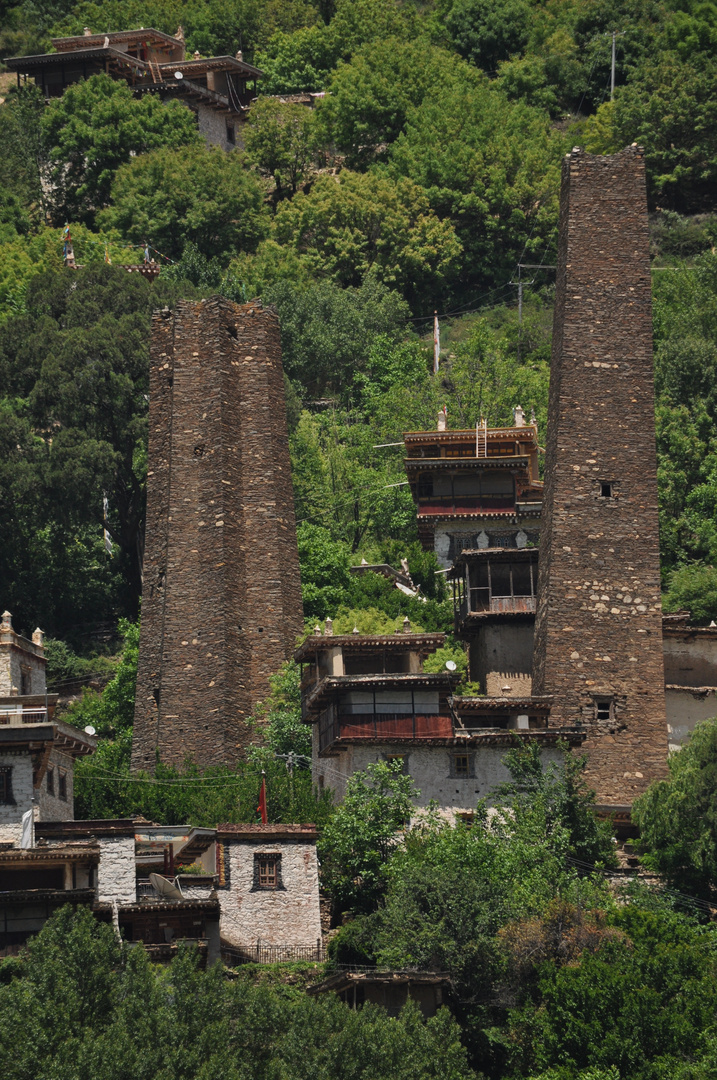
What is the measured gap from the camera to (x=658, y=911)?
56969mm

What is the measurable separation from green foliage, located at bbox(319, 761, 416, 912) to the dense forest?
0.08m

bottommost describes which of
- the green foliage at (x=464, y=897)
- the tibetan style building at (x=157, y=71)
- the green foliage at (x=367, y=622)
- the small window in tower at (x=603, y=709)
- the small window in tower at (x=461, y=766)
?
the green foliage at (x=464, y=897)

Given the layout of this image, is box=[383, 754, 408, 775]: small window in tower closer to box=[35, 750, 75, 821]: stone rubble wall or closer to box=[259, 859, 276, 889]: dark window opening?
box=[259, 859, 276, 889]: dark window opening

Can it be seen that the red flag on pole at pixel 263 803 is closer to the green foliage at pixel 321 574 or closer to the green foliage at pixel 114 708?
the green foliage at pixel 114 708

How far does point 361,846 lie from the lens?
58.5m

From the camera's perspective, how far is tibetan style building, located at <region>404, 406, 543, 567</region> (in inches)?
3469

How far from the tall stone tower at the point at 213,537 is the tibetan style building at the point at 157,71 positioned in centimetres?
5593

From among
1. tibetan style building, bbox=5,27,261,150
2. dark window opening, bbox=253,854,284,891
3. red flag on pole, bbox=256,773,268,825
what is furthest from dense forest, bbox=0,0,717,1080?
tibetan style building, bbox=5,27,261,150

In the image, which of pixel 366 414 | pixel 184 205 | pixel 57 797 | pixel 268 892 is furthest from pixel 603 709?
pixel 184 205

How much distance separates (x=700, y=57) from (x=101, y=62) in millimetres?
36540

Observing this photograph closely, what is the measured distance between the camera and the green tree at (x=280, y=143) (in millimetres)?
136750

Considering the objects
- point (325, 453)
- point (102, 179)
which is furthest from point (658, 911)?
point (102, 179)

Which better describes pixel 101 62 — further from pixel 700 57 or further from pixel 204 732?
pixel 204 732

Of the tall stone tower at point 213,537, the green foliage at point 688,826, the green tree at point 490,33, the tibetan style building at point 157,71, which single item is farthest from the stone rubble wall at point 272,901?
the green tree at point 490,33
